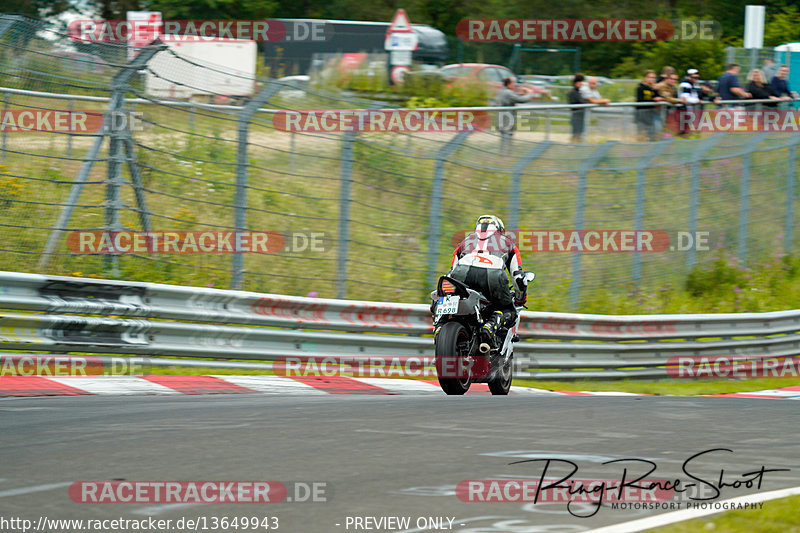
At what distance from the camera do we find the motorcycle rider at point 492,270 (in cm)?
1016

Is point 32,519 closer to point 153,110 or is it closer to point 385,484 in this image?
point 385,484

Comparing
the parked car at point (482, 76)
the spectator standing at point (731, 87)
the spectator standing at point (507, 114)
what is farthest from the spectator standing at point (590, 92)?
the parked car at point (482, 76)

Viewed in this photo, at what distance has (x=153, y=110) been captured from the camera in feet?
35.2

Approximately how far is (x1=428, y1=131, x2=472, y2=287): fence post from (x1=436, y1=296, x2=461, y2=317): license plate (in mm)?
2791

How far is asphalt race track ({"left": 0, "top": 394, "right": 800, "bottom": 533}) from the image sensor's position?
4.83 metres

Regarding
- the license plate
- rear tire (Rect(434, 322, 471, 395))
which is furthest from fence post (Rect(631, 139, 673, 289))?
the license plate

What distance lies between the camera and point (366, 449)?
614 centimetres

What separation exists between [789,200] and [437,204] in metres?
7.62

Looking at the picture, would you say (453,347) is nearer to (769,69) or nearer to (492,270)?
(492,270)

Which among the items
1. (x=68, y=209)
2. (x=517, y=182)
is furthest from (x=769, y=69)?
(x=68, y=209)

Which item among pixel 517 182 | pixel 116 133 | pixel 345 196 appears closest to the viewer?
pixel 116 133

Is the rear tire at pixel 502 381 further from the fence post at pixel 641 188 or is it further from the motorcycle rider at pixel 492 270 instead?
the fence post at pixel 641 188

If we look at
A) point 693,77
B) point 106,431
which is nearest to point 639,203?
point 693,77

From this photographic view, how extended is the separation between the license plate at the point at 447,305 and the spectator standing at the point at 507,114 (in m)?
4.04
